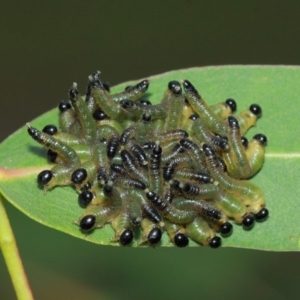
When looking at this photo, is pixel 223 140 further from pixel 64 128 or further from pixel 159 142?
pixel 64 128

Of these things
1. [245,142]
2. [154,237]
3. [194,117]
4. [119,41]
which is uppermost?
[194,117]

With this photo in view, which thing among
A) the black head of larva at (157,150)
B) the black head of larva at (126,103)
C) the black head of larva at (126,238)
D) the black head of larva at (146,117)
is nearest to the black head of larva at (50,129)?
the black head of larva at (126,103)

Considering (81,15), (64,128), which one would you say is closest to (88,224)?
(64,128)

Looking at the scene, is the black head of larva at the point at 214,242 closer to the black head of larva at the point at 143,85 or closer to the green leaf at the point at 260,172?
the green leaf at the point at 260,172

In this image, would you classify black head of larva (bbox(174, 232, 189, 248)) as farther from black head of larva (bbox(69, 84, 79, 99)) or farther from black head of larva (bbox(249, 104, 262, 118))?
black head of larva (bbox(69, 84, 79, 99))

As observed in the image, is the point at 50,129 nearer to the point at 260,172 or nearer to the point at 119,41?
the point at 260,172

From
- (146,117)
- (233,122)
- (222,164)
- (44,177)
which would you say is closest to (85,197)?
(44,177)
